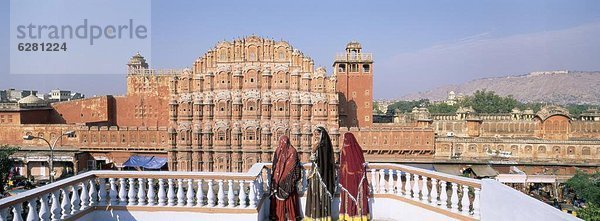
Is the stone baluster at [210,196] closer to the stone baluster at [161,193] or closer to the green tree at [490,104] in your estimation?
the stone baluster at [161,193]

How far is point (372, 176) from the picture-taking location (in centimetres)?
623

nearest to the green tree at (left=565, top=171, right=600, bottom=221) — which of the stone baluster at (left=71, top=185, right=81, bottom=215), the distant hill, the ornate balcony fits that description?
the ornate balcony

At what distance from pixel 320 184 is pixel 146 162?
26.6 metres

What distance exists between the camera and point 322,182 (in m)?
5.50

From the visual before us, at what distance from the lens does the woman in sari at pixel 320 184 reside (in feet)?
18.0

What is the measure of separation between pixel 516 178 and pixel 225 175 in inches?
904

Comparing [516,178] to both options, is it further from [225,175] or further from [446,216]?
[225,175]

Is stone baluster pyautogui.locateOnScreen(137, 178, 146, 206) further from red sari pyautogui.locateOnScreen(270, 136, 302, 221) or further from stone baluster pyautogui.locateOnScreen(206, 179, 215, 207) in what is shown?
red sari pyautogui.locateOnScreen(270, 136, 302, 221)

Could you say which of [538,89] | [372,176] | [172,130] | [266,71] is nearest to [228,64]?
[266,71]

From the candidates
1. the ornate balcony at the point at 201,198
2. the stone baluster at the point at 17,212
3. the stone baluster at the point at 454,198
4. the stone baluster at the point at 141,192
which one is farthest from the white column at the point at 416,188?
the stone baluster at the point at 17,212

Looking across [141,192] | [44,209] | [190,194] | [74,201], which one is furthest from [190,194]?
[44,209]

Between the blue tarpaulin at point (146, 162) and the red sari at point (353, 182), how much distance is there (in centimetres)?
2597

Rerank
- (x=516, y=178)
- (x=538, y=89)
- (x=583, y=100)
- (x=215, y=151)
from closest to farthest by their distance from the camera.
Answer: (x=516, y=178), (x=215, y=151), (x=583, y=100), (x=538, y=89)

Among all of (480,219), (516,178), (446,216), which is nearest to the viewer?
(480,219)
